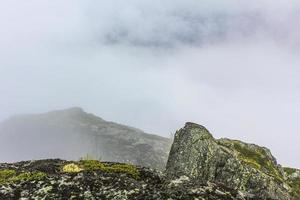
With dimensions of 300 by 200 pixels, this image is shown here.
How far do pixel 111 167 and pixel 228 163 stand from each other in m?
40.8

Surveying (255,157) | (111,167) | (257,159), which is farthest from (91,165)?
(255,157)

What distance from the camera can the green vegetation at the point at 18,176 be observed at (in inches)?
785

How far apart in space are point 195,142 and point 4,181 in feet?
154

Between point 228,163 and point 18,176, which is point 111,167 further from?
point 228,163

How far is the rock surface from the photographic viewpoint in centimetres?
1859

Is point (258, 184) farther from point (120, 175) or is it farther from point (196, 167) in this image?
point (120, 175)

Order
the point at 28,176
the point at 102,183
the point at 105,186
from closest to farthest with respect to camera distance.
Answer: the point at 105,186 → the point at 102,183 → the point at 28,176

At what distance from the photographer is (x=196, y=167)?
6312 centimetres

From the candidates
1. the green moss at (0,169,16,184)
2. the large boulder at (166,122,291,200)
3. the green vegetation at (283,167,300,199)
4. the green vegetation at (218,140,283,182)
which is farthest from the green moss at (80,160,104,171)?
the green vegetation at (218,140,283,182)

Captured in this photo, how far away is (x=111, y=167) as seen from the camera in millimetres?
21422

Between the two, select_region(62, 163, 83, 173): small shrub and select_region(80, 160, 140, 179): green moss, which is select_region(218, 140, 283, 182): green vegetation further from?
select_region(62, 163, 83, 173): small shrub

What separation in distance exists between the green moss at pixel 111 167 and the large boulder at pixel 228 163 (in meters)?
33.7

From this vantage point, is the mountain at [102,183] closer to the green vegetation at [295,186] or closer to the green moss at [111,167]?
the green moss at [111,167]

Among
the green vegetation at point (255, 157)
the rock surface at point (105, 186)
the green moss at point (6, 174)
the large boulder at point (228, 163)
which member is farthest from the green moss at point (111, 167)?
the green vegetation at point (255, 157)
